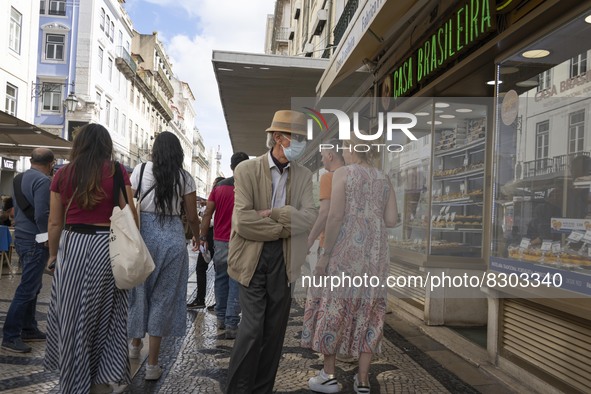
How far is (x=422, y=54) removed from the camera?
6.43 meters

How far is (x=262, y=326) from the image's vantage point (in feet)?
11.0

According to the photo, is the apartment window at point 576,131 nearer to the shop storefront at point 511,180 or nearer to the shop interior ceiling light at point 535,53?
the shop storefront at point 511,180

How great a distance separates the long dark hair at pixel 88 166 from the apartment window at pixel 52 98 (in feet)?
108

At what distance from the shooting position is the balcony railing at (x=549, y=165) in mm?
4051

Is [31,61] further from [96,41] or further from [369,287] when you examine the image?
[369,287]

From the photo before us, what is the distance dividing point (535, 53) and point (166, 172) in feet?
10.0

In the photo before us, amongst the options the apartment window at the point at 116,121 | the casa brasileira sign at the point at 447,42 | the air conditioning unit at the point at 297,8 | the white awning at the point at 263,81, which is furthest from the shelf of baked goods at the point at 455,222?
the apartment window at the point at 116,121

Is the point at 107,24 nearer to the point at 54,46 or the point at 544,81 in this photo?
the point at 54,46

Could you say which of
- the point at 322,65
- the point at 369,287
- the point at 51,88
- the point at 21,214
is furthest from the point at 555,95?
the point at 51,88

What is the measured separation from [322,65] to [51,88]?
28.0 metres

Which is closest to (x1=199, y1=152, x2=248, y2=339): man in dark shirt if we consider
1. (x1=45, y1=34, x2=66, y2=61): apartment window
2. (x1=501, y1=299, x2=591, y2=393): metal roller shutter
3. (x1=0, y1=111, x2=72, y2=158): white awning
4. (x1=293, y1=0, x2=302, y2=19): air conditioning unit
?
(x1=501, y1=299, x2=591, y2=393): metal roller shutter

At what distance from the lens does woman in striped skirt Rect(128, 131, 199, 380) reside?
4043 mm

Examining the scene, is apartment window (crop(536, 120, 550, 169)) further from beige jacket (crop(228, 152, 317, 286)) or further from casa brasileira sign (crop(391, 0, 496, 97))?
beige jacket (crop(228, 152, 317, 286))

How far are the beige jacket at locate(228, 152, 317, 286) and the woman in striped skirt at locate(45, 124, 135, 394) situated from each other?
0.78 metres
